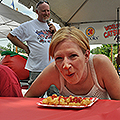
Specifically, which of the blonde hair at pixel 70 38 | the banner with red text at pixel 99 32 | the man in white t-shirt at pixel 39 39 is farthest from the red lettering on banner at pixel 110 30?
the blonde hair at pixel 70 38

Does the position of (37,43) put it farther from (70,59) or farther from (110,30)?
(110,30)

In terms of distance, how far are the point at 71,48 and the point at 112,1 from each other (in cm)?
326

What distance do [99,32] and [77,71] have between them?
386 cm

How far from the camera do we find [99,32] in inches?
174

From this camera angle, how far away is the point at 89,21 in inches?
169

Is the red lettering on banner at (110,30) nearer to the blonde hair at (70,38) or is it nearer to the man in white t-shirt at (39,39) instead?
the man in white t-shirt at (39,39)

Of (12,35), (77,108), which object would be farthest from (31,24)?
(77,108)

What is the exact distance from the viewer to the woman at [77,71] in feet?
2.50

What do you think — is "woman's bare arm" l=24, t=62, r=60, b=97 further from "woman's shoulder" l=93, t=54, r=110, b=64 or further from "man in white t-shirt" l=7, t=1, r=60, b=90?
"man in white t-shirt" l=7, t=1, r=60, b=90

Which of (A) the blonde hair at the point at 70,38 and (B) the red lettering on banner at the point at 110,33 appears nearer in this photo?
(A) the blonde hair at the point at 70,38

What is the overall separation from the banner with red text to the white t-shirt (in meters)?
2.67

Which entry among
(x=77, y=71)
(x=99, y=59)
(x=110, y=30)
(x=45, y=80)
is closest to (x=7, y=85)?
(x=45, y=80)

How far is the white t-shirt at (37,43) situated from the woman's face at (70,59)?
103cm

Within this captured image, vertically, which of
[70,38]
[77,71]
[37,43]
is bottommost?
[77,71]
